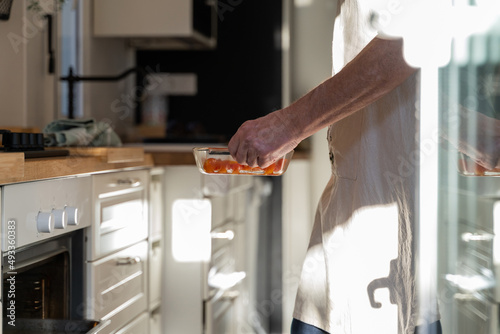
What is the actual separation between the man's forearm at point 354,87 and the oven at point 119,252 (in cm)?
74

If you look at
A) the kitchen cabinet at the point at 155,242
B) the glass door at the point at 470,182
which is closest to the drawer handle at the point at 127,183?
the kitchen cabinet at the point at 155,242

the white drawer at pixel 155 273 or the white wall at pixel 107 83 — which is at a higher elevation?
the white wall at pixel 107 83

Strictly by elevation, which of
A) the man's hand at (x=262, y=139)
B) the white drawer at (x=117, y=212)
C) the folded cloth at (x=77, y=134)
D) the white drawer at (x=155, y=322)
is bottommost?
the white drawer at (x=155, y=322)

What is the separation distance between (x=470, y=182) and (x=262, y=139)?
0.88 ft

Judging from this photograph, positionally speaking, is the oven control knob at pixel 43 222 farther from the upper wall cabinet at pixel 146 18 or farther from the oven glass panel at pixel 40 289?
the upper wall cabinet at pixel 146 18

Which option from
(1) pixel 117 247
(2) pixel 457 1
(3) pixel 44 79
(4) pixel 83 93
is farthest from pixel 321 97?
(4) pixel 83 93

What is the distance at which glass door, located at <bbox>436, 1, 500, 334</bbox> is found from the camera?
80 centimetres

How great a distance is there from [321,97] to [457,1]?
8.0 inches

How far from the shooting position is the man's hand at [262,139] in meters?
0.87

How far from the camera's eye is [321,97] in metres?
0.85

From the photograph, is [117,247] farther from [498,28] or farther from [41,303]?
[498,28]

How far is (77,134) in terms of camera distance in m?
1.73

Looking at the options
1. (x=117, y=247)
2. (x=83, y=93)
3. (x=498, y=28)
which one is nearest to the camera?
(x=498, y=28)

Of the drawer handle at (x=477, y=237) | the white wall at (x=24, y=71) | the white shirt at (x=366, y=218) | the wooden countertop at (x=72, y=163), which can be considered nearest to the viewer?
the drawer handle at (x=477, y=237)
